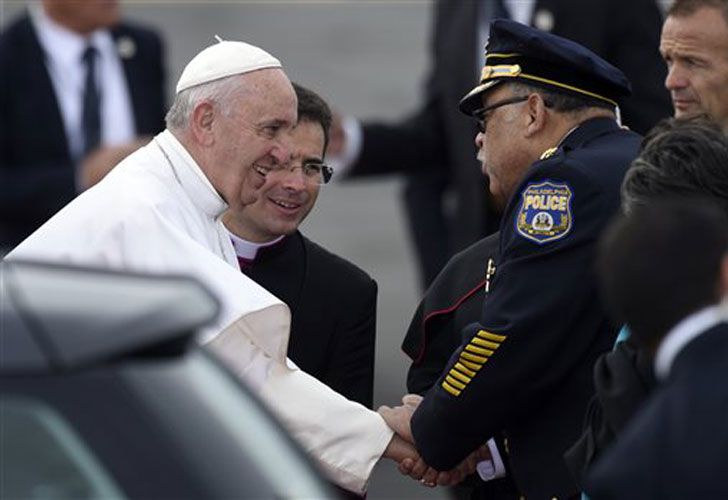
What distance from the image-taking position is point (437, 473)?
544 centimetres

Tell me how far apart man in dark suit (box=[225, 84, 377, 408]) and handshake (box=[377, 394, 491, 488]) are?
0.21m

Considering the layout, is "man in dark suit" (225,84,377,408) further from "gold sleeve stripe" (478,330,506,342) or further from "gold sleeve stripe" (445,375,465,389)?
"gold sleeve stripe" (478,330,506,342)

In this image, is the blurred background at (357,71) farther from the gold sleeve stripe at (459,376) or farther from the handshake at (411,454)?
the gold sleeve stripe at (459,376)

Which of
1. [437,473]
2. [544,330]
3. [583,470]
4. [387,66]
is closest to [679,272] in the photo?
[583,470]

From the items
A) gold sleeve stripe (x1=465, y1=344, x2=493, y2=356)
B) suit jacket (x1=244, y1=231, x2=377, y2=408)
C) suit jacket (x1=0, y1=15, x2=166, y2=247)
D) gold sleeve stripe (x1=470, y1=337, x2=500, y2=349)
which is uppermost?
gold sleeve stripe (x1=470, y1=337, x2=500, y2=349)

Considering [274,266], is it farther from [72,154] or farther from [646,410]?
[72,154]

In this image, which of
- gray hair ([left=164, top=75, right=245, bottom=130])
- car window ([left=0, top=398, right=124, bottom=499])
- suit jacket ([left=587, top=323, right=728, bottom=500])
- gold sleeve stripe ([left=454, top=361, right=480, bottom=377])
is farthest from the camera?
gray hair ([left=164, top=75, right=245, bottom=130])

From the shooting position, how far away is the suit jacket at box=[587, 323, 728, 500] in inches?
140

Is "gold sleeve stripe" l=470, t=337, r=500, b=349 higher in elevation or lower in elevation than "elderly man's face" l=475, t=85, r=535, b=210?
lower

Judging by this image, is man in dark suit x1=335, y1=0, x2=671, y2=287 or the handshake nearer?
the handshake

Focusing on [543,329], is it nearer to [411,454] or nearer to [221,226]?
[411,454]

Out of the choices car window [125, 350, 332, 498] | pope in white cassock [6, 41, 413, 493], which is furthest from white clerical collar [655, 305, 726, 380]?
pope in white cassock [6, 41, 413, 493]

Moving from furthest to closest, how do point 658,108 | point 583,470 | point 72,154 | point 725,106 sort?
point 72,154
point 658,108
point 725,106
point 583,470

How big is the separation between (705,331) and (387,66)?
1467 cm
